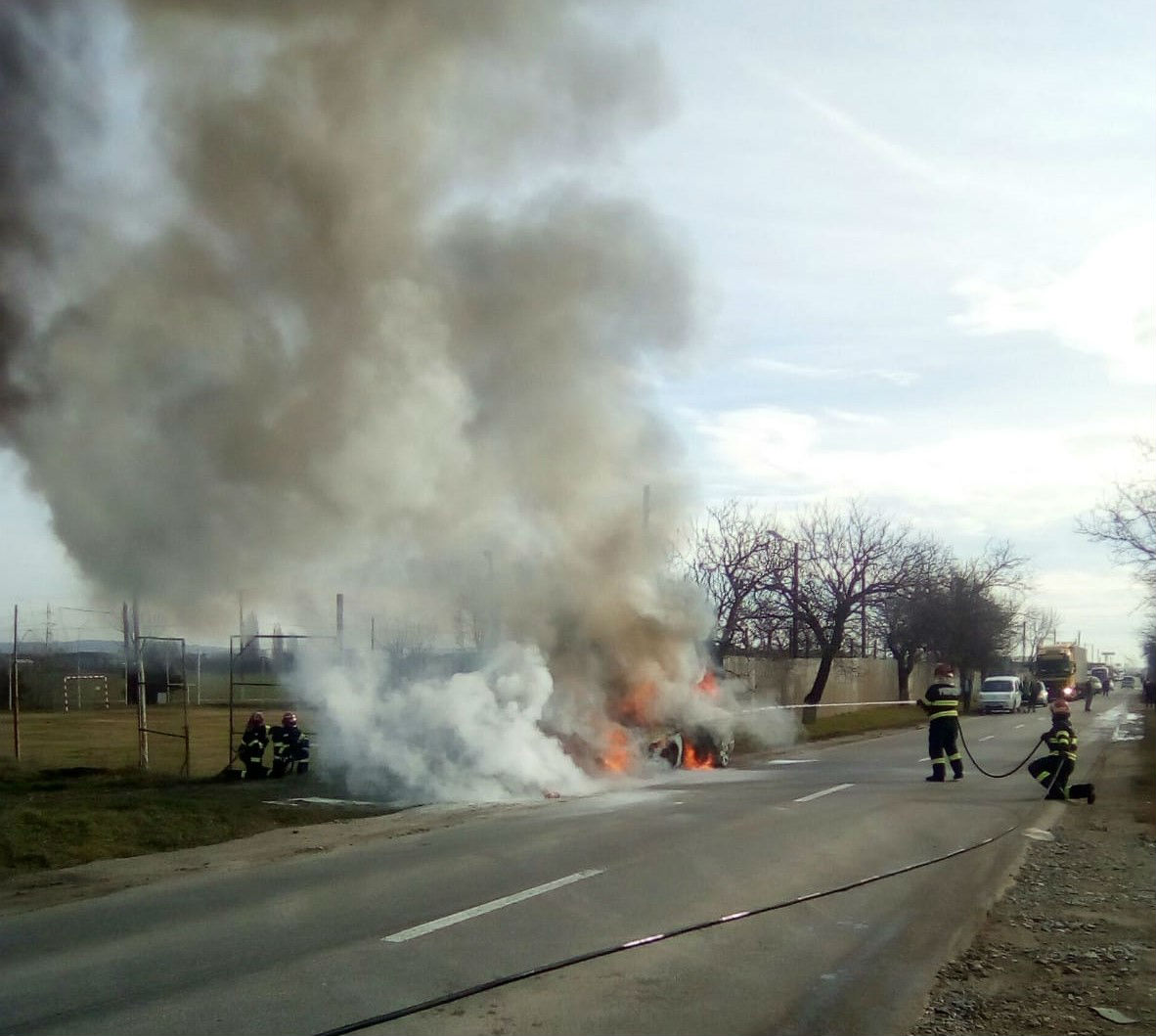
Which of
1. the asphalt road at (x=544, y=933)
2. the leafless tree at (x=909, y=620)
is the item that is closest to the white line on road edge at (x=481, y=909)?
the asphalt road at (x=544, y=933)

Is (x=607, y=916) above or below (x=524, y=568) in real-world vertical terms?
below

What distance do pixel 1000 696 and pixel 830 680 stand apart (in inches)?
352

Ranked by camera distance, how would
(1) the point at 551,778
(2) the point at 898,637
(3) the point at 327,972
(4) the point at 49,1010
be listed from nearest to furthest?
(4) the point at 49,1010 < (3) the point at 327,972 < (1) the point at 551,778 < (2) the point at 898,637

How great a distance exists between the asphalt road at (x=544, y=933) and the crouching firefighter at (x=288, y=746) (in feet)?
18.9

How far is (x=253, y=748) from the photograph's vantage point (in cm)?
1609

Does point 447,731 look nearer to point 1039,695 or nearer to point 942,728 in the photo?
point 942,728

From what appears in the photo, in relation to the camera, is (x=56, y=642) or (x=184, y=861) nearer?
(x=184, y=861)

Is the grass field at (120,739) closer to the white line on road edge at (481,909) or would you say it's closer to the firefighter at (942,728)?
the firefighter at (942,728)

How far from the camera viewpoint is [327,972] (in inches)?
224

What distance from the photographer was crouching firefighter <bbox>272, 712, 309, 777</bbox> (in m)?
16.3

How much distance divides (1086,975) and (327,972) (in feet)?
12.7

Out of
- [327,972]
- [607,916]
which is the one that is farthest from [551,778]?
[327,972]

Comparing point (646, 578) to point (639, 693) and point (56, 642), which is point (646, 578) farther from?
point (56, 642)

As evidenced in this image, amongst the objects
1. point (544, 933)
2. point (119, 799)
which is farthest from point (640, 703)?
point (544, 933)
